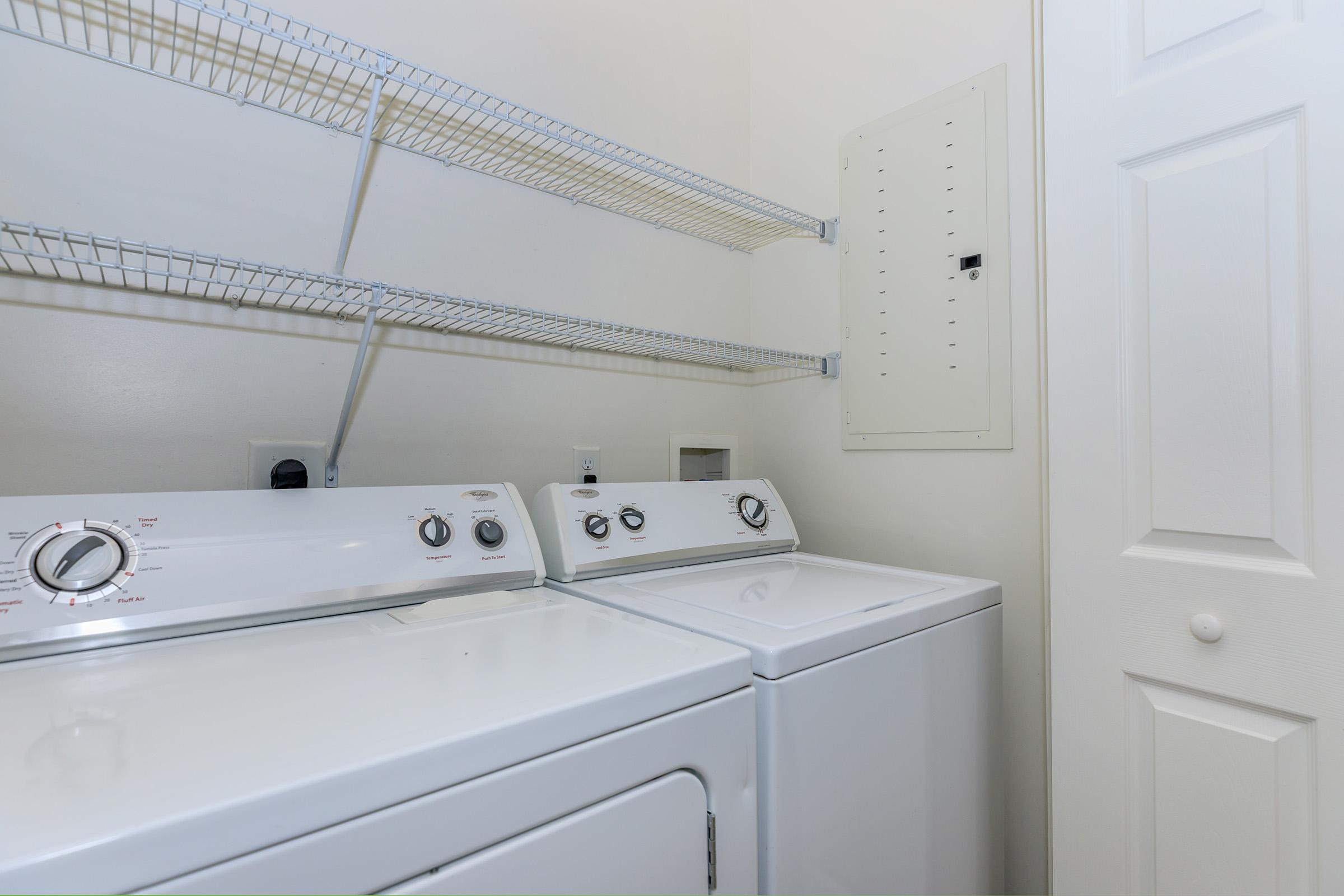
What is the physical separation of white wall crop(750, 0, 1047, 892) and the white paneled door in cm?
21

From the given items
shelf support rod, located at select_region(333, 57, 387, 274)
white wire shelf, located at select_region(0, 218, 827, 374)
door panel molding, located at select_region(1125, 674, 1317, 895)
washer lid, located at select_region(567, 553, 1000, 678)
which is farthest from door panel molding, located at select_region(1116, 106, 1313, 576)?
shelf support rod, located at select_region(333, 57, 387, 274)

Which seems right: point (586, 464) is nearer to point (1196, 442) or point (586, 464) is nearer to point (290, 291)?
point (290, 291)

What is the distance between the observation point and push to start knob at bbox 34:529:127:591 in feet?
2.57

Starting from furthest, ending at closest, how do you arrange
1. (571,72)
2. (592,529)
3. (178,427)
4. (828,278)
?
(828,278)
(571,72)
(592,529)
(178,427)

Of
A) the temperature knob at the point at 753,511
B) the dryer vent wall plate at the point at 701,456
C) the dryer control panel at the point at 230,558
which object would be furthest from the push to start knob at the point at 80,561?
the dryer vent wall plate at the point at 701,456

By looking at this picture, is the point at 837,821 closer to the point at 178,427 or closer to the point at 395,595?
the point at 395,595

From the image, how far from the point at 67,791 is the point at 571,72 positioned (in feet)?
5.47

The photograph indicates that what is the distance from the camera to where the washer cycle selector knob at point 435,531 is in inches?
41.7

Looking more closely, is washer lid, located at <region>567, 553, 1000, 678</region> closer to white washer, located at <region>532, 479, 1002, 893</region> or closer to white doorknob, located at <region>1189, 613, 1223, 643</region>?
white washer, located at <region>532, 479, 1002, 893</region>

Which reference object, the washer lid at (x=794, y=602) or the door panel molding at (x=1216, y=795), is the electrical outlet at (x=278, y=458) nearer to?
the washer lid at (x=794, y=602)

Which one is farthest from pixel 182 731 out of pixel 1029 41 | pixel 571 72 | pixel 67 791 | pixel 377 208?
pixel 1029 41

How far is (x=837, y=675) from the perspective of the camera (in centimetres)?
84

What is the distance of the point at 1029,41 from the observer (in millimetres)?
1345

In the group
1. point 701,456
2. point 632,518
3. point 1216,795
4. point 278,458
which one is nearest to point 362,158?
point 278,458
